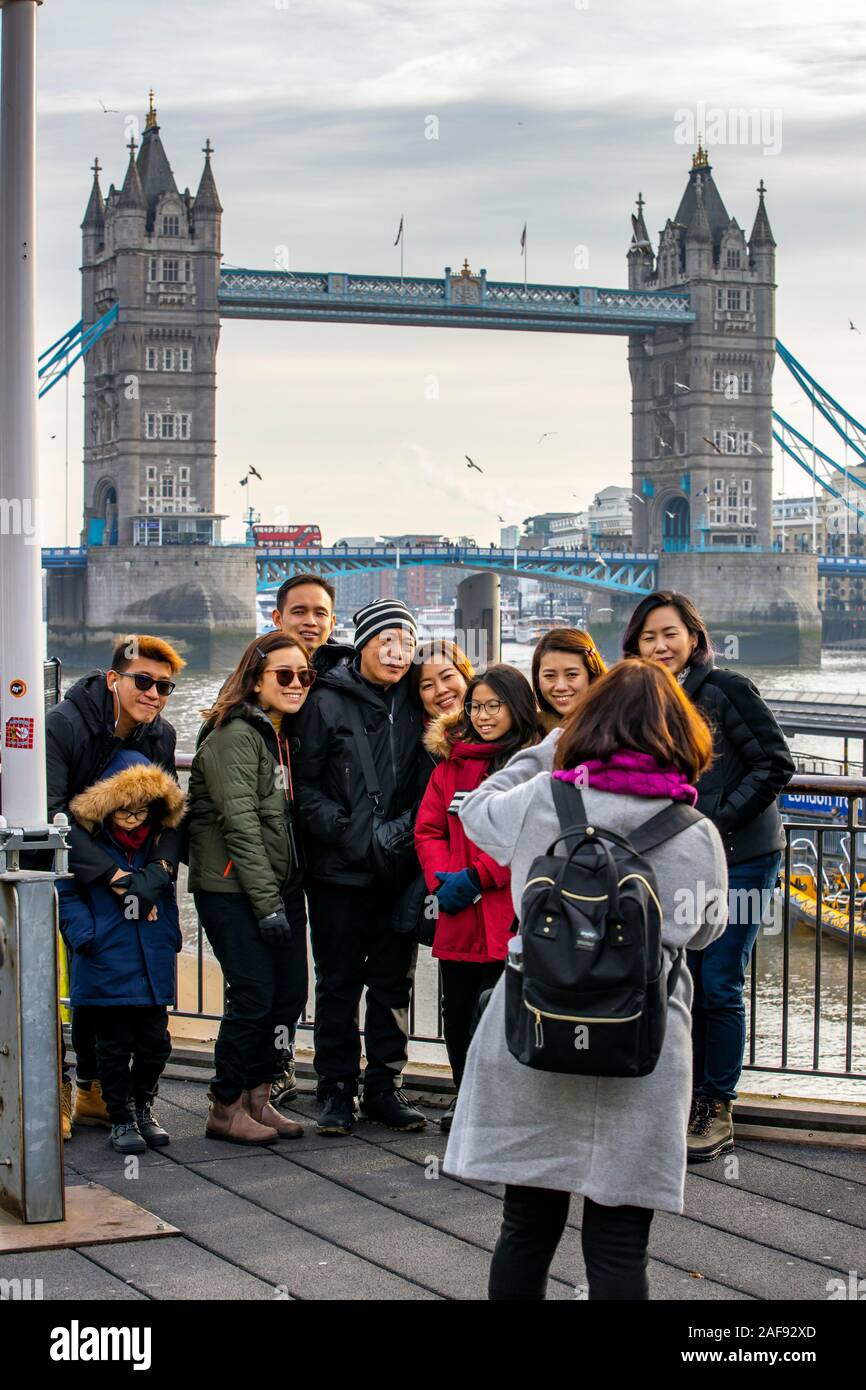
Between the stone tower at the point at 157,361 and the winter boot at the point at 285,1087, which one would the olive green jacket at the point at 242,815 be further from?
the stone tower at the point at 157,361

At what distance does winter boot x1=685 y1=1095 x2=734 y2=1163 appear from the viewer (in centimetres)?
380

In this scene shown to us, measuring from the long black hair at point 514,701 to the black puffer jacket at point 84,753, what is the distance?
814 millimetres

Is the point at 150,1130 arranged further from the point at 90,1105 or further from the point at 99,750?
the point at 99,750

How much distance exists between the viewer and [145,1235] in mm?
3260

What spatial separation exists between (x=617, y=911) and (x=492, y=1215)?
1.25 meters

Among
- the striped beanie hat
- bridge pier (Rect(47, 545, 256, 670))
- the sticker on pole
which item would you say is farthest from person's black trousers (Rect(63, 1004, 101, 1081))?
bridge pier (Rect(47, 545, 256, 670))

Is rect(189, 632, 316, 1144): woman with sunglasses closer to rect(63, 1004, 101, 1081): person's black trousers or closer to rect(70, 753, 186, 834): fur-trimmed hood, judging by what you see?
rect(70, 753, 186, 834): fur-trimmed hood

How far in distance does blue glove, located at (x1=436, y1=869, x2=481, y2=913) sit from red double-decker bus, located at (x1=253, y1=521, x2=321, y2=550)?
187ft

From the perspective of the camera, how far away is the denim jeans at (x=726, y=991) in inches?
156

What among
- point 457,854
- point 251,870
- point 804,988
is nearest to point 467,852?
point 457,854

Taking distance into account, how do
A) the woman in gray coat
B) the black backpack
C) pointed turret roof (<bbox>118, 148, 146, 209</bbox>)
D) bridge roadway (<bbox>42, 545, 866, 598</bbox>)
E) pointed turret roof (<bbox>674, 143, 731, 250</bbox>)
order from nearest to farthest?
the black backpack
the woman in gray coat
bridge roadway (<bbox>42, 545, 866, 598</bbox>)
pointed turret roof (<bbox>118, 148, 146, 209</bbox>)
pointed turret roof (<bbox>674, 143, 731, 250</bbox>)

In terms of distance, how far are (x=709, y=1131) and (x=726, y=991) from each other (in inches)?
12.7

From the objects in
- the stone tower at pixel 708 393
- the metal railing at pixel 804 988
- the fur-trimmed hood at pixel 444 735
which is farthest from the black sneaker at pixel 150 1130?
the stone tower at pixel 708 393
